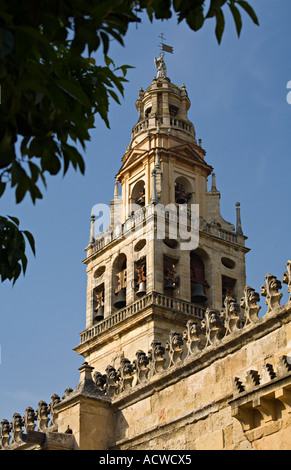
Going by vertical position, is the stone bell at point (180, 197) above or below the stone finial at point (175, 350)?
above

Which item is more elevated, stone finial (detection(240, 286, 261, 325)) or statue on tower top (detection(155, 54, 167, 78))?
statue on tower top (detection(155, 54, 167, 78))

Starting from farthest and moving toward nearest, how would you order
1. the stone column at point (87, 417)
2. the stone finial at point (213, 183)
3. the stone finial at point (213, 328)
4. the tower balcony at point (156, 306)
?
the stone finial at point (213, 183)
the tower balcony at point (156, 306)
the stone column at point (87, 417)
the stone finial at point (213, 328)

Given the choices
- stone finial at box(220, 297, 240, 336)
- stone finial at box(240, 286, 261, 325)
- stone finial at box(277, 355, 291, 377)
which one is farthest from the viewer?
stone finial at box(220, 297, 240, 336)

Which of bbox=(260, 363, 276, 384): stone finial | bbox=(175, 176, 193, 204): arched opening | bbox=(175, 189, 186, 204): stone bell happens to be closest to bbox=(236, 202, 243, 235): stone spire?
bbox=(175, 176, 193, 204): arched opening

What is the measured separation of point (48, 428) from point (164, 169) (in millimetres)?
18041

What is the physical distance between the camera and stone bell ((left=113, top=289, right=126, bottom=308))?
1257 inches

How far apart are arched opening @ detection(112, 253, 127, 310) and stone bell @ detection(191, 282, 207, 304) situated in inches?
111

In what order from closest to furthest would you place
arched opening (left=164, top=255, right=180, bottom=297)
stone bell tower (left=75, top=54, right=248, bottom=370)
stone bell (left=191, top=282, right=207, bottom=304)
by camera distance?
stone bell tower (left=75, top=54, right=248, bottom=370) < arched opening (left=164, top=255, right=180, bottom=297) < stone bell (left=191, top=282, right=207, bottom=304)

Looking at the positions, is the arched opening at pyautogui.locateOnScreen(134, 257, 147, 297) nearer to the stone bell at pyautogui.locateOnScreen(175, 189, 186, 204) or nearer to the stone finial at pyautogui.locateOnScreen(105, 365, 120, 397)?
the stone bell at pyautogui.locateOnScreen(175, 189, 186, 204)

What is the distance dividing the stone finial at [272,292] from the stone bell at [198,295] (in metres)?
18.5

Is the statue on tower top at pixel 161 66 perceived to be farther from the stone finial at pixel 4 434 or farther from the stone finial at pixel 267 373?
the stone finial at pixel 267 373

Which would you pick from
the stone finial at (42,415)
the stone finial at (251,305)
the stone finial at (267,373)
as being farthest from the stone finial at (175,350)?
the stone finial at (42,415)

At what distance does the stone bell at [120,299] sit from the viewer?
31.9 metres
